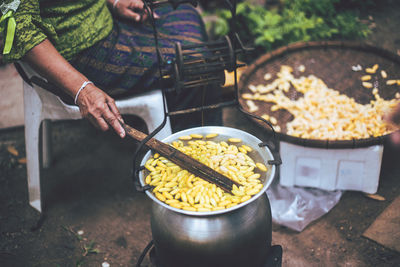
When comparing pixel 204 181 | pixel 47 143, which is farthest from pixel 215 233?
pixel 47 143

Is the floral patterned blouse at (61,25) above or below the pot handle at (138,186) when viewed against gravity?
above

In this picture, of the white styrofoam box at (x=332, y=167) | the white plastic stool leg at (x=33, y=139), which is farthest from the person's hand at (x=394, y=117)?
the white plastic stool leg at (x=33, y=139)

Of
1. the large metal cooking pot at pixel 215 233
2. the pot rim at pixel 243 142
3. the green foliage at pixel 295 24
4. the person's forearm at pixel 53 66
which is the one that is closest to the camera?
the pot rim at pixel 243 142

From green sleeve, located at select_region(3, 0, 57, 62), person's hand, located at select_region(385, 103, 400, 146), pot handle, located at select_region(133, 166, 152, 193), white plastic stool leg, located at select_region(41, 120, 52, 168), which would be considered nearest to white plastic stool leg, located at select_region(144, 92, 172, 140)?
pot handle, located at select_region(133, 166, 152, 193)

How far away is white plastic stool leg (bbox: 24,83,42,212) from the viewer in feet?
8.14

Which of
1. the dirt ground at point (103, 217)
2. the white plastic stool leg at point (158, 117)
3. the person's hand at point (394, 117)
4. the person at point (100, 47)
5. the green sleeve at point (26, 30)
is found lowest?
the dirt ground at point (103, 217)

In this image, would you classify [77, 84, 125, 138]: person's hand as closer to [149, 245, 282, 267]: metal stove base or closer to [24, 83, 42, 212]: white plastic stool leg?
[24, 83, 42, 212]: white plastic stool leg

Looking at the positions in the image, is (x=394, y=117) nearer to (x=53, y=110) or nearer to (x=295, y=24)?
(x=295, y=24)

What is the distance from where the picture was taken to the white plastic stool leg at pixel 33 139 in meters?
2.48

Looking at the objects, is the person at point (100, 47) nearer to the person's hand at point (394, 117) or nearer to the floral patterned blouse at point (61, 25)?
the floral patterned blouse at point (61, 25)

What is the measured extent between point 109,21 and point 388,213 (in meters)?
2.51

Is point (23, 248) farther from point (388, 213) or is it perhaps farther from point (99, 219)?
point (388, 213)

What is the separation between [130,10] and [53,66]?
98cm

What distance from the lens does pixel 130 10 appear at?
8.89 feet
